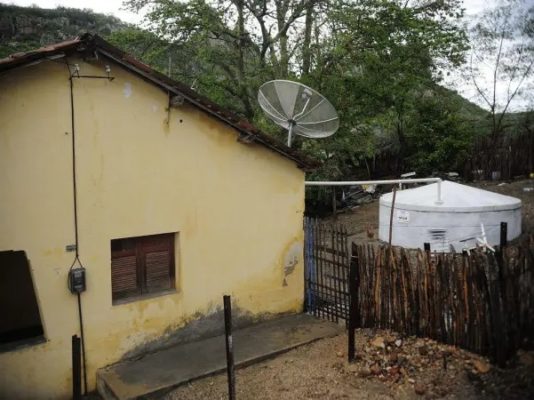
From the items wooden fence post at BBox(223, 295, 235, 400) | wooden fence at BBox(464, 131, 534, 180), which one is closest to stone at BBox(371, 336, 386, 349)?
wooden fence post at BBox(223, 295, 235, 400)

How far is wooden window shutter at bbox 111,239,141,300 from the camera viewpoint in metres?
7.09

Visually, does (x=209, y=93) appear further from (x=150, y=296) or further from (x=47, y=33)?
(x=47, y=33)

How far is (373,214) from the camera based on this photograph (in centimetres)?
2039

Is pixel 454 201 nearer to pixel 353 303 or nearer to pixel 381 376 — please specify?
pixel 353 303

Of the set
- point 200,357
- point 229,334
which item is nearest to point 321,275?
point 200,357

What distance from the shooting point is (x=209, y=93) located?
18.7 m

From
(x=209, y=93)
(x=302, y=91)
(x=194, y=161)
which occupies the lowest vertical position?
(x=194, y=161)

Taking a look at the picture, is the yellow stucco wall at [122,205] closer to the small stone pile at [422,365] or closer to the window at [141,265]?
the window at [141,265]

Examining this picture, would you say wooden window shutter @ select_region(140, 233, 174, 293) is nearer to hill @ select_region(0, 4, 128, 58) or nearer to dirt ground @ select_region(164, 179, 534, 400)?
dirt ground @ select_region(164, 179, 534, 400)

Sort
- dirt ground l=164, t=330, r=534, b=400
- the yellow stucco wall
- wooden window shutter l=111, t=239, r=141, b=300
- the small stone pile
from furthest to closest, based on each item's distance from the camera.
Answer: wooden window shutter l=111, t=239, r=141, b=300, the yellow stucco wall, the small stone pile, dirt ground l=164, t=330, r=534, b=400

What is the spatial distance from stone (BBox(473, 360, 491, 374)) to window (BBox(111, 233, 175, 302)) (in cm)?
484

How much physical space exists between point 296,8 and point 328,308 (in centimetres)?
1402

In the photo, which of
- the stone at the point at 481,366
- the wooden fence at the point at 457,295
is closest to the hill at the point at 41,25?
the wooden fence at the point at 457,295

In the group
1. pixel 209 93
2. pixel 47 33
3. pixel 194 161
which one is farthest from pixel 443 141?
pixel 47 33
